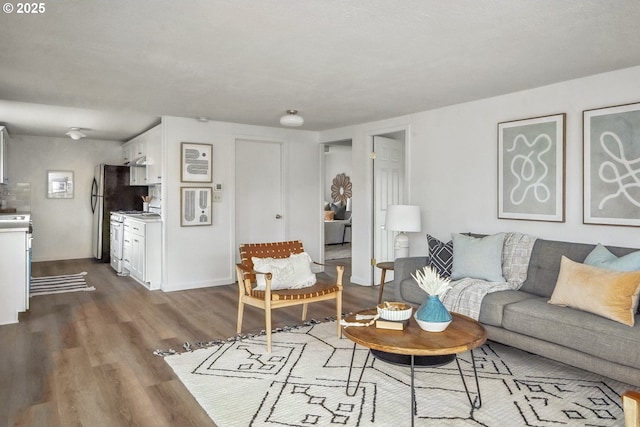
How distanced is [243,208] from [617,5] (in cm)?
490

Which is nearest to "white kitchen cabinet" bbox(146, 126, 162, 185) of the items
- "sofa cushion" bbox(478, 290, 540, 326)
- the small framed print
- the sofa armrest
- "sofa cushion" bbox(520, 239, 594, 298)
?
the small framed print

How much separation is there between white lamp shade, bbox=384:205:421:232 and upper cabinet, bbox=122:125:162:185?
128 inches

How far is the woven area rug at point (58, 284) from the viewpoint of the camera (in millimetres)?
5391

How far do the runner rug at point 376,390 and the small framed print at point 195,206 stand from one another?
98.9 inches

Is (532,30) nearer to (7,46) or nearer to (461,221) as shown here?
(461,221)

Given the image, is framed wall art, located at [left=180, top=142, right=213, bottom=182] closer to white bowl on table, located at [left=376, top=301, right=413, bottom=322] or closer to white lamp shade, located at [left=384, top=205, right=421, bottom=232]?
white lamp shade, located at [left=384, top=205, right=421, bottom=232]

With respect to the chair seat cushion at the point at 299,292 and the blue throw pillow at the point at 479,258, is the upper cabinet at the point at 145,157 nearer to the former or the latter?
the chair seat cushion at the point at 299,292

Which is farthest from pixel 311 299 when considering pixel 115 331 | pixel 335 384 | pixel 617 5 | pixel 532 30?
pixel 617 5

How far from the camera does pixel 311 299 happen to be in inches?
139

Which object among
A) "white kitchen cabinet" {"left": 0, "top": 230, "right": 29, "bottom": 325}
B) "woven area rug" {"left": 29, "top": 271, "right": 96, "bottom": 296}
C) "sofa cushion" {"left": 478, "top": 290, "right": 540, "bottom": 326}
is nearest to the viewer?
"sofa cushion" {"left": 478, "top": 290, "right": 540, "bottom": 326}

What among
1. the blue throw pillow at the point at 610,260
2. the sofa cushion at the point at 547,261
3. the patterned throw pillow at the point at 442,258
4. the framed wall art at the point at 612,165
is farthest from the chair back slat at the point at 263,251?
the framed wall art at the point at 612,165

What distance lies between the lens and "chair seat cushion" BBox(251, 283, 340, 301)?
342 cm

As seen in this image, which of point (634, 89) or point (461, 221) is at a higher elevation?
point (634, 89)

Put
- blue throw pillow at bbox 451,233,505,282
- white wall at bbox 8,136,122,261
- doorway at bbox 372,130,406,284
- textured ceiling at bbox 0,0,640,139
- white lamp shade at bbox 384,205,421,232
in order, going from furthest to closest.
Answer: white wall at bbox 8,136,122,261 → doorway at bbox 372,130,406,284 → white lamp shade at bbox 384,205,421,232 → blue throw pillow at bbox 451,233,505,282 → textured ceiling at bbox 0,0,640,139
